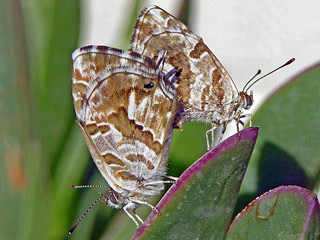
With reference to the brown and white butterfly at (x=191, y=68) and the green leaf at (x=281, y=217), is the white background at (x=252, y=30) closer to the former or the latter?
the brown and white butterfly at (x=191, y=68)

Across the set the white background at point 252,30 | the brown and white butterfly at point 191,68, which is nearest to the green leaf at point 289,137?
the brown and white butterfly at point 191,68

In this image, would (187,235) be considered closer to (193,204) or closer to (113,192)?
(193,204)

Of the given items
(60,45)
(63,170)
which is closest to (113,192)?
(63,170)

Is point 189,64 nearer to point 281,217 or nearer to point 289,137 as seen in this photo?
point 289,137

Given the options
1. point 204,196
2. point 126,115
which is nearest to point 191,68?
point 126,115

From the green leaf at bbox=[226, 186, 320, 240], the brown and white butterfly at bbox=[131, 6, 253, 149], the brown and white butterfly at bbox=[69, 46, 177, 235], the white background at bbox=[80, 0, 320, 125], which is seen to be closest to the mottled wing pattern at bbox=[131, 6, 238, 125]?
the brown and white butterfly at bbox=[131, 6, 253, 149]

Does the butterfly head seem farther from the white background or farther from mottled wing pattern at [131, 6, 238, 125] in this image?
the white background
